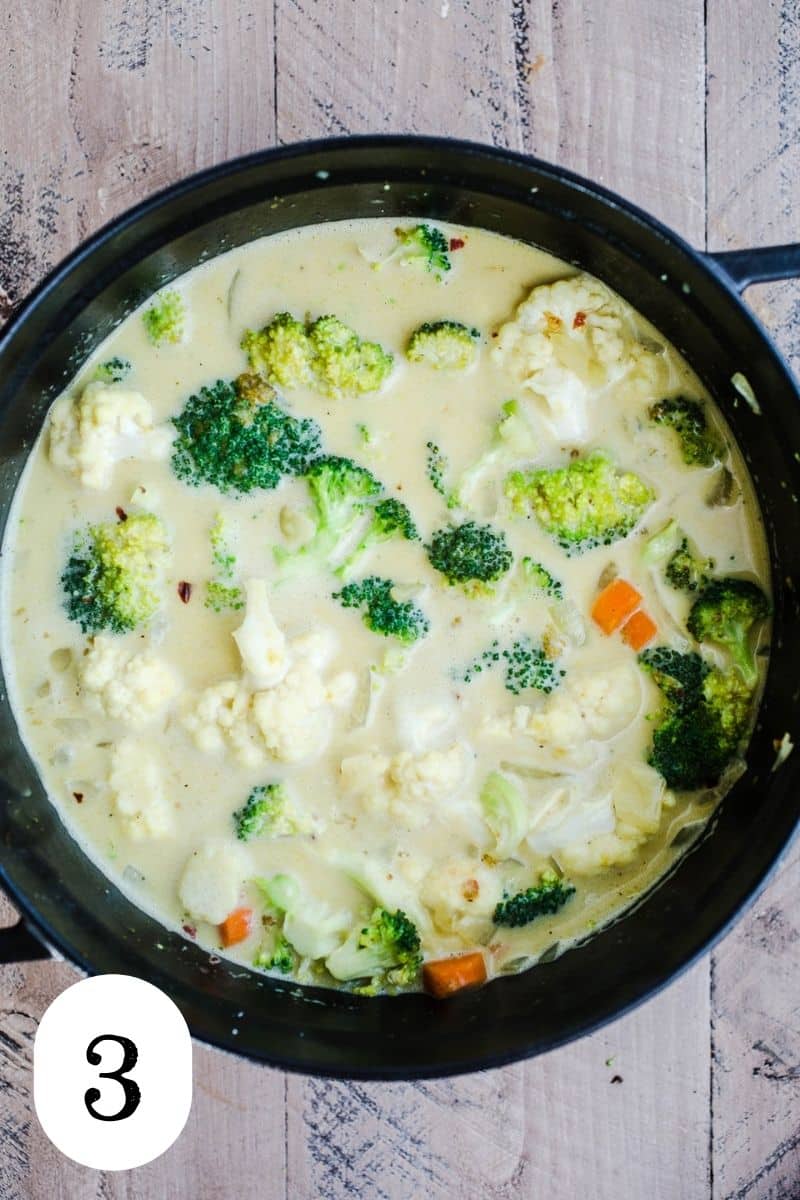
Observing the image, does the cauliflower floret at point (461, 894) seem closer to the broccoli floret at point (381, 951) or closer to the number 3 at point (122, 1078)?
the broccoli floret at point (381, 951)

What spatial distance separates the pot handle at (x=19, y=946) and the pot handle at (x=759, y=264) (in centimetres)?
172

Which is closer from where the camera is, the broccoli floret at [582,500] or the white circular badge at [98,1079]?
the broccoli floret at [582,500]

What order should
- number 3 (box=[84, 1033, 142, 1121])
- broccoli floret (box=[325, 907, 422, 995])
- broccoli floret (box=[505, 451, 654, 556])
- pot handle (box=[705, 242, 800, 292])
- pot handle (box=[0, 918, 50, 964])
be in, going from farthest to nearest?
number 3 (box=[84, 1033, 142, 1121]) → broccoli floret (box=[325, 907, 422, 995]) → broccoli floret (box=[505, 451, 654, 556]) → pot handle (box=[0, 918, 50, 964]) → pot handle (box=[705, 242, 800, 292])

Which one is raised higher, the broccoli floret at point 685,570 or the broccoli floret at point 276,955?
the broccoli floret at point 685,570

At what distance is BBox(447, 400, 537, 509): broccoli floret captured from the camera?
2396mm

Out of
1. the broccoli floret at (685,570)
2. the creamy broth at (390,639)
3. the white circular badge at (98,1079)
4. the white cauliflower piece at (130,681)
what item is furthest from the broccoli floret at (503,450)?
the white circular badge at (98,1079)

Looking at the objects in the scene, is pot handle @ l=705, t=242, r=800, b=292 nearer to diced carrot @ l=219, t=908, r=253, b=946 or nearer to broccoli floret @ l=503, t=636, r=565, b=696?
broccoli floret @ l=503, t=636, r=565, b=696

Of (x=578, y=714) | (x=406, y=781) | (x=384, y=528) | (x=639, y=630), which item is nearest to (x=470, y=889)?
(x=406, y=781)

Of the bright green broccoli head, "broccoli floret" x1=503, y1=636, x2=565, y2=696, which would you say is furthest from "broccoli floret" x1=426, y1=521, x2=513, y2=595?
the bright green broccoli head

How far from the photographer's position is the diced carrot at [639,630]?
7.98ft

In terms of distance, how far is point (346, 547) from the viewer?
95.9 inches

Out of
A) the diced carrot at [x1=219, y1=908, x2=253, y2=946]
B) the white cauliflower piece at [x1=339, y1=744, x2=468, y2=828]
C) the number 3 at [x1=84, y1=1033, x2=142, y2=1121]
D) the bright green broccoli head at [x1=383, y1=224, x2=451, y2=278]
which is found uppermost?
the bright green broccoli head at [x1=383, y1=224, x2=451, y2=278]

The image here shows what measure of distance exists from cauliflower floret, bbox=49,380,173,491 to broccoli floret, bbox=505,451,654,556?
2.45 ft

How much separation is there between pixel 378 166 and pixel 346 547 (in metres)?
0.75
